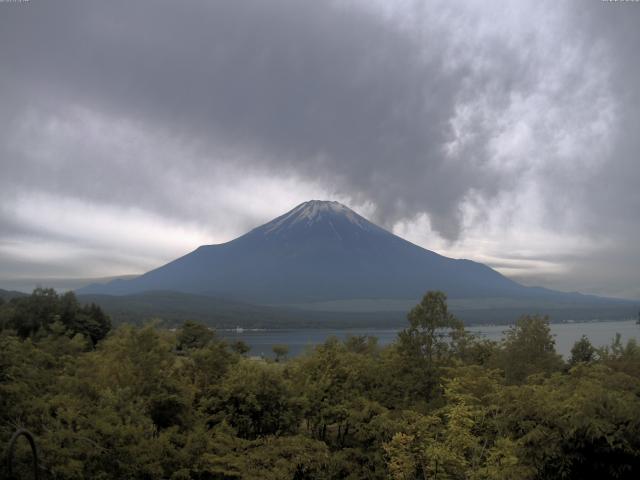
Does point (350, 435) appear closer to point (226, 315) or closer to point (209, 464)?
point (209, 464)

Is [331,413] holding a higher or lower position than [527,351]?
lower

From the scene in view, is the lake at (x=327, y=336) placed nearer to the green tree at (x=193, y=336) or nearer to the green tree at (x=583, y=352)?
the green tree at (x=193, y=336)

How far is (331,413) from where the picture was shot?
15.3 meters

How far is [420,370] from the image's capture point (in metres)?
16.3

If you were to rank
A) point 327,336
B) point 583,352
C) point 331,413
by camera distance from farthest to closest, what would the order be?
point 327,336, point 583,352, point 331,413

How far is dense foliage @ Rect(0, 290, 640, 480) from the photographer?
1114 cm

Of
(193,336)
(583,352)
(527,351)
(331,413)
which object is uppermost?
(527,351)

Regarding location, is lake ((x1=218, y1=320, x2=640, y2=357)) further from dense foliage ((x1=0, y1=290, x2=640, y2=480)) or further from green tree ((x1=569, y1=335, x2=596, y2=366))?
dense foliage ((x1=0, y1=290, x2=640, y2=480))

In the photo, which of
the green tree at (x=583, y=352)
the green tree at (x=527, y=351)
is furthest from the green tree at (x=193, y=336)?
the green tree at (x=583, y=352)

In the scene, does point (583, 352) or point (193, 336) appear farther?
point (193, 336)

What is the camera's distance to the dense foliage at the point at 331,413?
11.1 meters

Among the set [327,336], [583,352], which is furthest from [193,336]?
[327,336]

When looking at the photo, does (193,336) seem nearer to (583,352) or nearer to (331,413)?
(331,413)

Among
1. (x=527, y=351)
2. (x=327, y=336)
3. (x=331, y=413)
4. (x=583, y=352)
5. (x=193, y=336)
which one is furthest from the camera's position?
(x=327, y=336)
